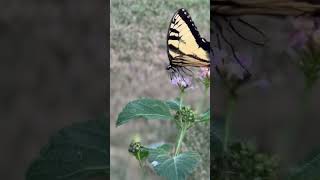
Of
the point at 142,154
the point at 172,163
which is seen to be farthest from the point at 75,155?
the point at 172,163

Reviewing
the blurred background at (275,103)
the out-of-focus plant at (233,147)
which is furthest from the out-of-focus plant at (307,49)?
the out-of-focus plant at (233,147)

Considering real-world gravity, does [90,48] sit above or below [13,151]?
above

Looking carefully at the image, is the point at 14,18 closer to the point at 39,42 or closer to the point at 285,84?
the point at 39,42

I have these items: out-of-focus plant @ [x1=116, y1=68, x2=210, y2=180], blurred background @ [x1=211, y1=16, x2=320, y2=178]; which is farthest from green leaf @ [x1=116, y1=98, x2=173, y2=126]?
blurred background @ [x1=211, y1=16, x2=320, y2=178]

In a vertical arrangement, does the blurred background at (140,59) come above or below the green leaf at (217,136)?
above

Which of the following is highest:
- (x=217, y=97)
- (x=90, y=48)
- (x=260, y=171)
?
(x=90, y=48)

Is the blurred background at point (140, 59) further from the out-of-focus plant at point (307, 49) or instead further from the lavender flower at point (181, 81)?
the out-of-focus plant at point (307, 49)

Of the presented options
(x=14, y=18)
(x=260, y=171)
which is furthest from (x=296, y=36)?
(x=14, y=18)
